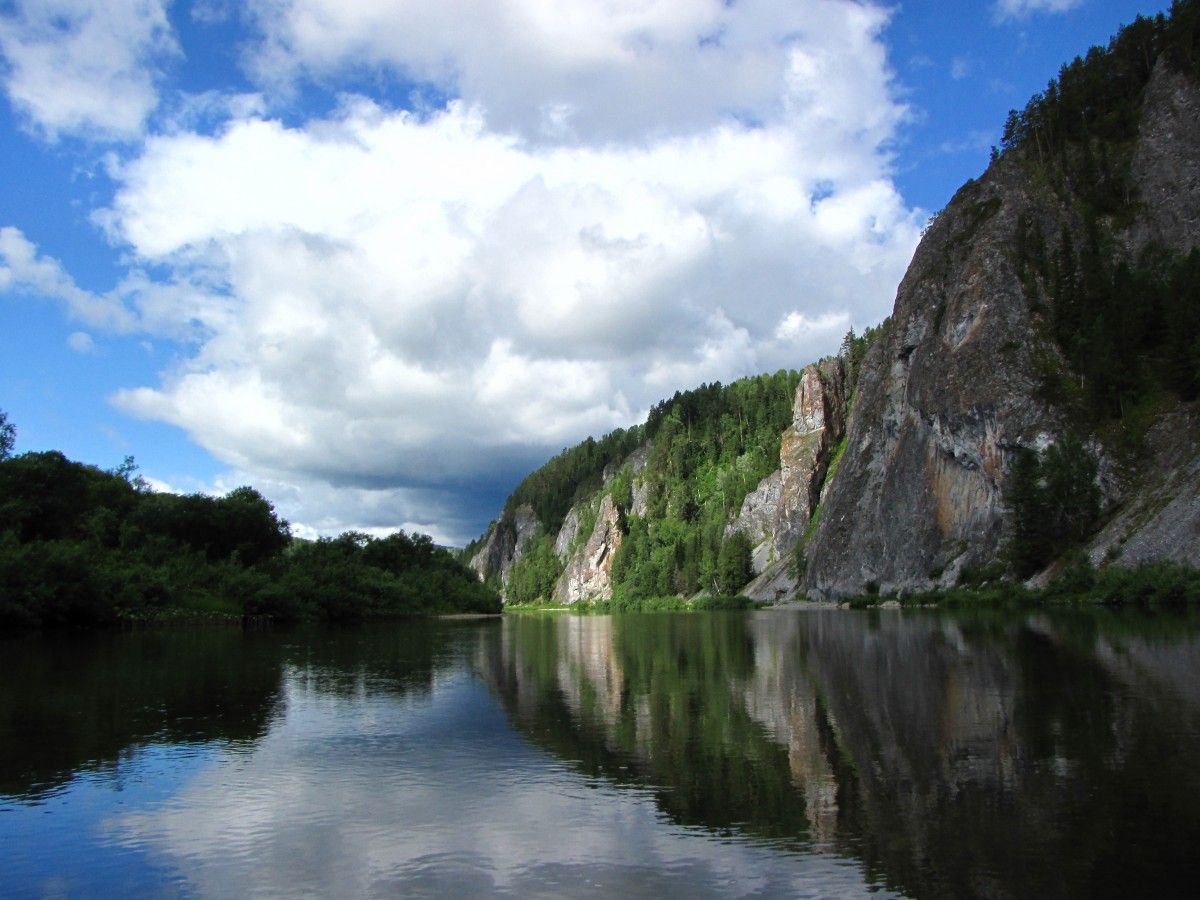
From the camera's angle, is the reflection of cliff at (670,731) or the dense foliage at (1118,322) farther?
the dense foliage at (1118,322)

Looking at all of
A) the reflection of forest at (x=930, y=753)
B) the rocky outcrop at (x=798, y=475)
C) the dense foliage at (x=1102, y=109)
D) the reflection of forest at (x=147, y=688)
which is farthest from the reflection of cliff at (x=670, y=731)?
the rocky outcrop at (x=798, y=475)

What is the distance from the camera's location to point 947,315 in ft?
347

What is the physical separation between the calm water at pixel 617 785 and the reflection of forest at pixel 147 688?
14 cm

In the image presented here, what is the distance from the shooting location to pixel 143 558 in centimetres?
6650

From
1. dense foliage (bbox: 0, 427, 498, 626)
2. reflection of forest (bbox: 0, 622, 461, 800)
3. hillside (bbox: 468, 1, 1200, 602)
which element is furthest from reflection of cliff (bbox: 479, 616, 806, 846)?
hillside (bbox: 468, 1, 1200, 602)

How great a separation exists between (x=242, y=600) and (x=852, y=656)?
2165 inches

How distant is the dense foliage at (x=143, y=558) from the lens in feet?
161

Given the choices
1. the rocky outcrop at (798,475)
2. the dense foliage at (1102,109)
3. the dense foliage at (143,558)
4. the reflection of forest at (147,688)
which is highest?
the dense foliage at (1102,109)

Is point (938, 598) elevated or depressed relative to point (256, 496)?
depressed

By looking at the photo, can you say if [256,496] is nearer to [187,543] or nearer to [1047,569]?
[187,543]

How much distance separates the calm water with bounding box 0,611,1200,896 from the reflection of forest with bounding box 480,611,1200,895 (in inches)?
2.1

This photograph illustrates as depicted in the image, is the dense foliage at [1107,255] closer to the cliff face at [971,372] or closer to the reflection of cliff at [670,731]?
the cliff face at [971,372]

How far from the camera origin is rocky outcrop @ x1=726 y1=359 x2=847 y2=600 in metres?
164

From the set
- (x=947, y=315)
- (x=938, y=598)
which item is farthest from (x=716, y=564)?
(x=938, y=598)
